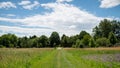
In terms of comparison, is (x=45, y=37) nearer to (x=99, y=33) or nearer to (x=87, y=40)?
(x=99, y=33)

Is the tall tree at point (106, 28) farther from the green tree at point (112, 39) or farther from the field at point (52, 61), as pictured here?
the field at point (52, 61)

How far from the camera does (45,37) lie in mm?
161750

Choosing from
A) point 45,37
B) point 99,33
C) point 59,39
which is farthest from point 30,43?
point 99,33

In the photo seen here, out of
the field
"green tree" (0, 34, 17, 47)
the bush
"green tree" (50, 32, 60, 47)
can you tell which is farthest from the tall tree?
the field

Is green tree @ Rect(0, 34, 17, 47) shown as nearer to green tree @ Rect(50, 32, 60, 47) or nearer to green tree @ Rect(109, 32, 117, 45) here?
green tree @ Rect(50, 32, 60, 47)

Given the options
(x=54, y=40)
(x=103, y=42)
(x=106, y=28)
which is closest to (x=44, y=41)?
(x=54, y=40)

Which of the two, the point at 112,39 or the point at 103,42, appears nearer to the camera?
the point at 103,42

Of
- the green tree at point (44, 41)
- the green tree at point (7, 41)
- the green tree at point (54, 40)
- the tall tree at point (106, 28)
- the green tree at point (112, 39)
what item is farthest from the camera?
the green tree at point (54, 40)

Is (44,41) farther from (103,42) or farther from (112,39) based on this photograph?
(103,42)

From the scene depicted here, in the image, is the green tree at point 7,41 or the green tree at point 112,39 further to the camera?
the green tree at point 7,41

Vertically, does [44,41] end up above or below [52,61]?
above

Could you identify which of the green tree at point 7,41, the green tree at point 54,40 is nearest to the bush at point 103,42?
the green tree at point 7,41

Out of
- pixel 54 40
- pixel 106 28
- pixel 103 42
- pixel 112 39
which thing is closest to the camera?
pixel 103 42

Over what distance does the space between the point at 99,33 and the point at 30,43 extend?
1955 inches
